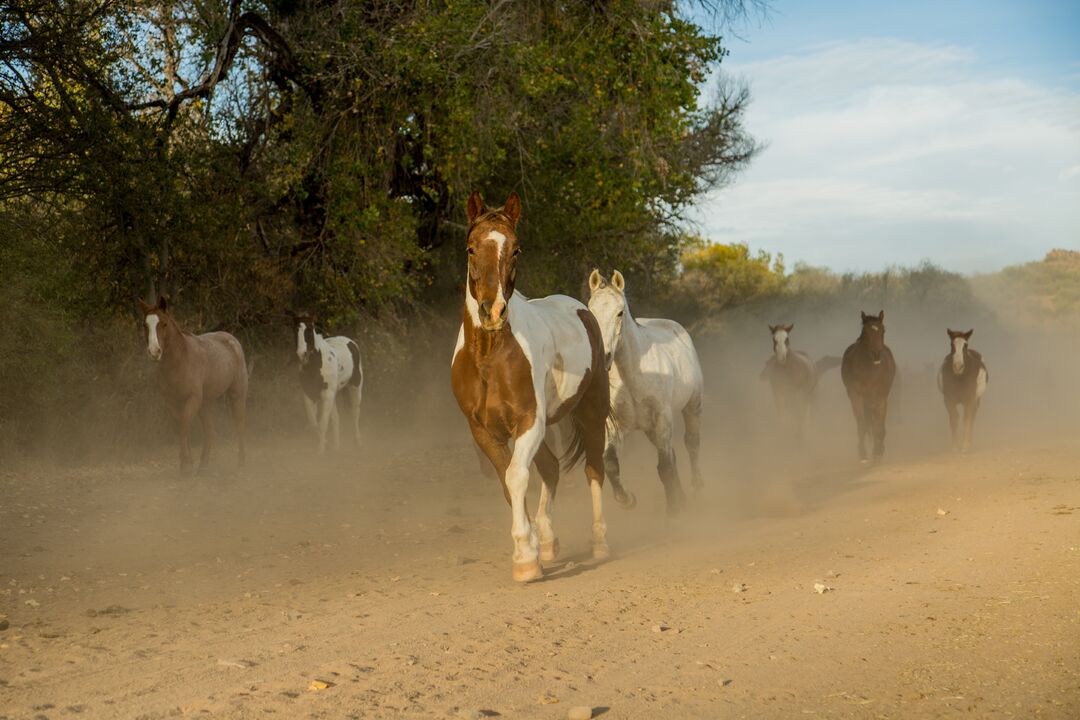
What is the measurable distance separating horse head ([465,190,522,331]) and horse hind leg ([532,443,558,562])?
1394mm

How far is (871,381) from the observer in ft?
49.8

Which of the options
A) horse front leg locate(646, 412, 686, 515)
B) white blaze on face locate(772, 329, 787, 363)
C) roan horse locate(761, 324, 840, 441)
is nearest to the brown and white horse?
horse front leg locate(646, 412, 686, 515)

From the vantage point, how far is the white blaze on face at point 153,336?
12.5m

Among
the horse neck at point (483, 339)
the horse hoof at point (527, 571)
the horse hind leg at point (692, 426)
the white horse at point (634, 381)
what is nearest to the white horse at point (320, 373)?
the horse hind leg at point (692, 426)

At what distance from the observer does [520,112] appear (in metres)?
16.1

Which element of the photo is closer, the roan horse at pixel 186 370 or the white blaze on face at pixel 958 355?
the roan horse at pixel 186 370

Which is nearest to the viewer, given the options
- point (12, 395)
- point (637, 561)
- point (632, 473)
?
point (637, 561)

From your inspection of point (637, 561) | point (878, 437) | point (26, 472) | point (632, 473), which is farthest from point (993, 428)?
point (26, 472)

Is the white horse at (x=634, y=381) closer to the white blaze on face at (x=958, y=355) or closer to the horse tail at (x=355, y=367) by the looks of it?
the white blaze on face at (x=958, y=355)

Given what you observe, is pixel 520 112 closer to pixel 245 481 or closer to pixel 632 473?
pixel 632 473

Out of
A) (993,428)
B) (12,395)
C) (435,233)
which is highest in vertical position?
(435,233)

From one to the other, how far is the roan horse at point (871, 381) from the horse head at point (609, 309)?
673cm

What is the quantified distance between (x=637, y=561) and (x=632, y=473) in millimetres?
6438

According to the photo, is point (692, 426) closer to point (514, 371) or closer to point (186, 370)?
point (514, 371)
